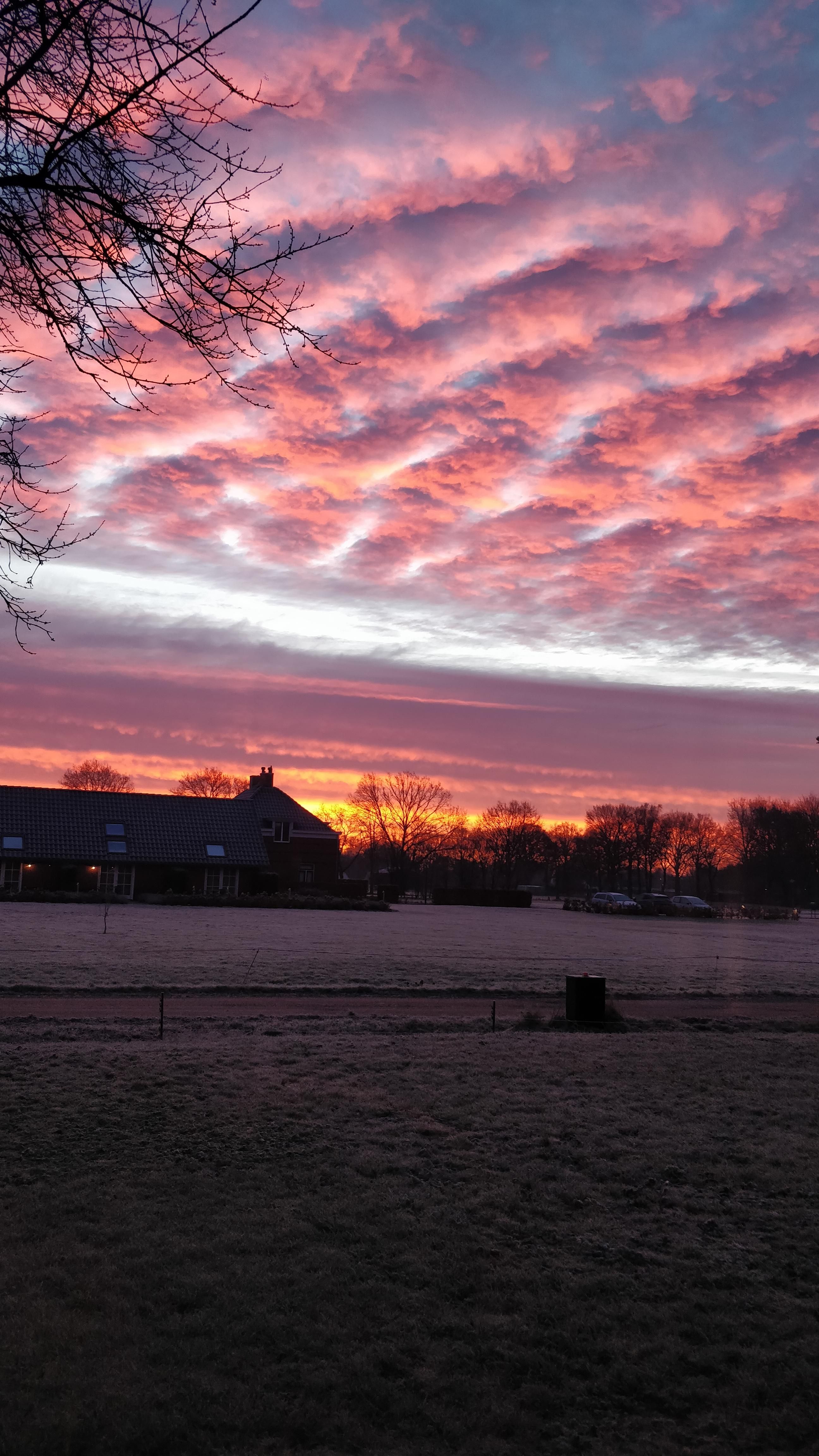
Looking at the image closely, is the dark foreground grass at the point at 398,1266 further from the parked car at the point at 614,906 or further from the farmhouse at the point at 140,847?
the parked car at the point at 614,906

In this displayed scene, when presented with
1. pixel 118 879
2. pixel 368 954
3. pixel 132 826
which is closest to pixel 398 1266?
pixel 368 954

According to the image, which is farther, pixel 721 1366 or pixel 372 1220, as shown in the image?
pixel 372 1220

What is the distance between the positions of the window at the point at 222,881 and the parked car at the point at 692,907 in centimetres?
2881

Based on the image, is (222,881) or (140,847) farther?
(222,881)

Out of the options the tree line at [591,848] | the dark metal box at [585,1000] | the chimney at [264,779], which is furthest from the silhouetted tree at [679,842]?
the dark metal box at [585,1000]

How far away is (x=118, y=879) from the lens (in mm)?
57000

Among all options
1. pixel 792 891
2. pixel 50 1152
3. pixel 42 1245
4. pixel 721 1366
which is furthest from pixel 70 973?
pixel 792 891

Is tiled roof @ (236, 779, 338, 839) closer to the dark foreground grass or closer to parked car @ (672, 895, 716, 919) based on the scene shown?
parked car @ (672, 895, 716, 919)

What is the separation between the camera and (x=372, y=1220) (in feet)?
21.5

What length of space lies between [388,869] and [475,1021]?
8891 cm

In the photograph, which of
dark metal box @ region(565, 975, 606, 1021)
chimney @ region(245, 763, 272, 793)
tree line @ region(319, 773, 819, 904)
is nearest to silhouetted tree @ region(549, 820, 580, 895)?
tree line @ region(319, 773, 819, 904)

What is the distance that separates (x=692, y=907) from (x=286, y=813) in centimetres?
2735

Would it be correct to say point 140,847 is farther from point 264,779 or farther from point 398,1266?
point 398,1266

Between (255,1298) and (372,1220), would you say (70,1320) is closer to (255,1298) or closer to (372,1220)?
(255,1298)
